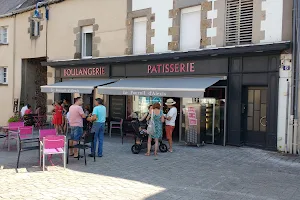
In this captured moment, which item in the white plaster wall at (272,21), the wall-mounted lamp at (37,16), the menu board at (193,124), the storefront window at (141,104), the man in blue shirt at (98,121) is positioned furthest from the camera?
the wall-mounted lamp at (37,16)

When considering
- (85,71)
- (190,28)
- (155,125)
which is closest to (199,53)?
(190,28)

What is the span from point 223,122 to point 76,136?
5.02 m

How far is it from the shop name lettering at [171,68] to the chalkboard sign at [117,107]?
2.27 m

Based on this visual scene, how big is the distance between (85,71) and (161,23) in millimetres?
4875

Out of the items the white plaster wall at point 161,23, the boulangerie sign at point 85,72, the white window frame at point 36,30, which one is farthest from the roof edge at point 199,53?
the white window frame at point 36,30

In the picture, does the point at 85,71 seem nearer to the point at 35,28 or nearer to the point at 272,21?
the point at 35,28

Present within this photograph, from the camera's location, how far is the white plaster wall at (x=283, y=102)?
957 cm

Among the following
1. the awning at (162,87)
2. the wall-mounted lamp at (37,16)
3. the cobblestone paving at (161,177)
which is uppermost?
the wall-mounted lamp at (37,16)

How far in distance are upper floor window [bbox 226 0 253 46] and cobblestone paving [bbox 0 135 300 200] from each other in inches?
147

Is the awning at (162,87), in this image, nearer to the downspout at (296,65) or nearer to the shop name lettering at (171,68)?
the shop name lettering at (171,68)

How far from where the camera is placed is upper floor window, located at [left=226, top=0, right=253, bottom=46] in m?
10.6

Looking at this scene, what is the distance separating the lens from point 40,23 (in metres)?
18.2

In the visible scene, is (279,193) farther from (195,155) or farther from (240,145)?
(240,145)

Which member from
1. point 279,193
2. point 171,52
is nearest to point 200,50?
point 171,52
